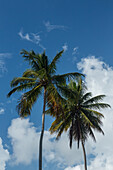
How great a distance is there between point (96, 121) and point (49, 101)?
10838 mm

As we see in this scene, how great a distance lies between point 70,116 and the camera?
91.1 feet

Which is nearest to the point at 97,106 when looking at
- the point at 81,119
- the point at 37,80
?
the point at 81,119

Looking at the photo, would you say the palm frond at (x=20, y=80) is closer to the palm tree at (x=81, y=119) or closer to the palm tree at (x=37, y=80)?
the palm tree at (x=37, y=80)

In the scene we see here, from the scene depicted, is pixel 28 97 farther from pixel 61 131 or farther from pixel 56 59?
pixel 61 131

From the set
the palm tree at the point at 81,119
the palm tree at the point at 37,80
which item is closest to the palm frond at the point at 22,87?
the palm tree at the point at 37,80

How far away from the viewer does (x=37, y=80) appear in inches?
749

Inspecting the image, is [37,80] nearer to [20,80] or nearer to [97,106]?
[20,80]

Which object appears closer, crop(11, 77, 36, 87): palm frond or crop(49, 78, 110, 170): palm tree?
crop(11, 77, 36, 87): palm frond

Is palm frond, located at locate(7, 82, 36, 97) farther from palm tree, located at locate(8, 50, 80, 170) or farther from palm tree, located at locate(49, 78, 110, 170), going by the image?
palm tree, located at locate(49, 78, 110, 170)

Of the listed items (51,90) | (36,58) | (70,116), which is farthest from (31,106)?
(70,116)

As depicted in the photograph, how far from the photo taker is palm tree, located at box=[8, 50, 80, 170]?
18328 millimetres

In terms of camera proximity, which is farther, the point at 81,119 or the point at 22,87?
the point at 81,119

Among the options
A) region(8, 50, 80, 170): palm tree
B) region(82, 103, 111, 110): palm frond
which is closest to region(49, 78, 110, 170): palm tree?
region(82, 103, 111, 110): palm frond

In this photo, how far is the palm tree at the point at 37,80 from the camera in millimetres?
18328
